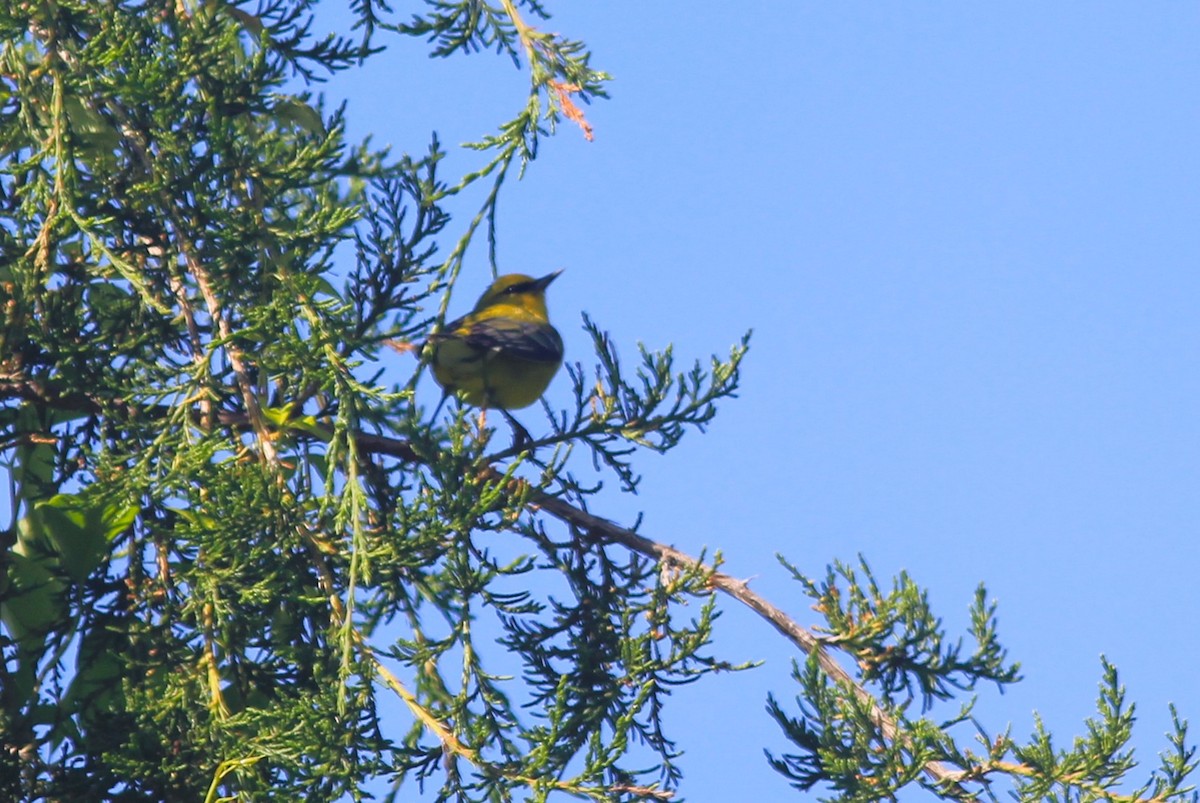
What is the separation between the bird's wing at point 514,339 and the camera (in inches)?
201

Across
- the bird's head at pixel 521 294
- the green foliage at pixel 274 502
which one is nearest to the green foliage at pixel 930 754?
the green foliage at pixel 274 502

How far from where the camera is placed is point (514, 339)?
521cm

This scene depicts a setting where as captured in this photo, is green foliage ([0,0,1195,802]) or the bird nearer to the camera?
green foliage ([0,0,1195,802])

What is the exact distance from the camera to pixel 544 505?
3.58 m

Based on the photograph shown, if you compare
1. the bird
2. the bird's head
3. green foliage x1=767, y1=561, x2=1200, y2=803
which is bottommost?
green foliage x1=767, y1=561, x2=1200, y2=803

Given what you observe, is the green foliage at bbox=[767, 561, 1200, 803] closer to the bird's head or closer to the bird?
the bird

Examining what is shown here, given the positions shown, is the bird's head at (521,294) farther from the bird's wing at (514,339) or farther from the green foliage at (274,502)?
the green foliage at (274,502)

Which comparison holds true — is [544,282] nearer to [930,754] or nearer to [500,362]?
[500,362]

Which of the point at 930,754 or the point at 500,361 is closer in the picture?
the point at 930,754

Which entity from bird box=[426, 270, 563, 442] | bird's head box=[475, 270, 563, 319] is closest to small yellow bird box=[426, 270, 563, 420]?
bird box=[426, 270, 563, 442]

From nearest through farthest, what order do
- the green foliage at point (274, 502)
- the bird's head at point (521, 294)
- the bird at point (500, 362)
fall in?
the green foliage at point (274, 502) → the bird at point (500, 362) → the bird's head at point (521, 294)

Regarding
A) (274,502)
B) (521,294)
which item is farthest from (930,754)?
(521,294)

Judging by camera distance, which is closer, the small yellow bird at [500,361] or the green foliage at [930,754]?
the green foliage at [930,754]

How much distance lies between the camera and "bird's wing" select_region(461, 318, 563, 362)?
5.11 meters
